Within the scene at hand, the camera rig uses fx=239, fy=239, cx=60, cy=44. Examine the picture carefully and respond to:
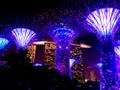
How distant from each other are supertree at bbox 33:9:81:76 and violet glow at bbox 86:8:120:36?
4694mm

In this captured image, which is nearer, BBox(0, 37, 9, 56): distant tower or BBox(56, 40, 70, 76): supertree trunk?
BBox(56, 40, 70, 76): supertree trunk

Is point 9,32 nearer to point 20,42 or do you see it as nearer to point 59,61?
point 20,42

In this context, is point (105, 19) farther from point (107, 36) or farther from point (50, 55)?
point (50, 55)

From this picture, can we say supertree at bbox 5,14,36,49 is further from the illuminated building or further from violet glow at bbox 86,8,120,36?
the illuminated building

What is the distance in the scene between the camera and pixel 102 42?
21.2 m

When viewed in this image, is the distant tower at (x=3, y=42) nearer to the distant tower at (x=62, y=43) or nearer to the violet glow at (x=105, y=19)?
the distant tower at (x=62, y=43)

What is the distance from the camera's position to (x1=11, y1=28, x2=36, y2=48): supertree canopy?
27344 millimetres

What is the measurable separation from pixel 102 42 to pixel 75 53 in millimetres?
24116

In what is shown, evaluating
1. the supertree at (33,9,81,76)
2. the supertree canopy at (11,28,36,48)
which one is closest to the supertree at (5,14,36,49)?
the supertree canopy at (11,28,36,48)

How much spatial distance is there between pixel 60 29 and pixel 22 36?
4549 millimetres

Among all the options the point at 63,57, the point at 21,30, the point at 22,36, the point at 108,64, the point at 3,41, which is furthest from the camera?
the point at 3,41

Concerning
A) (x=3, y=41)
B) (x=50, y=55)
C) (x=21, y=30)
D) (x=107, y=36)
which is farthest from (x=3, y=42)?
(x=107, y=36)

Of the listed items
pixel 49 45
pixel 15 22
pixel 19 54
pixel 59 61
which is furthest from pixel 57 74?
pixel 49 45

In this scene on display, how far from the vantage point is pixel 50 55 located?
41.1 m
